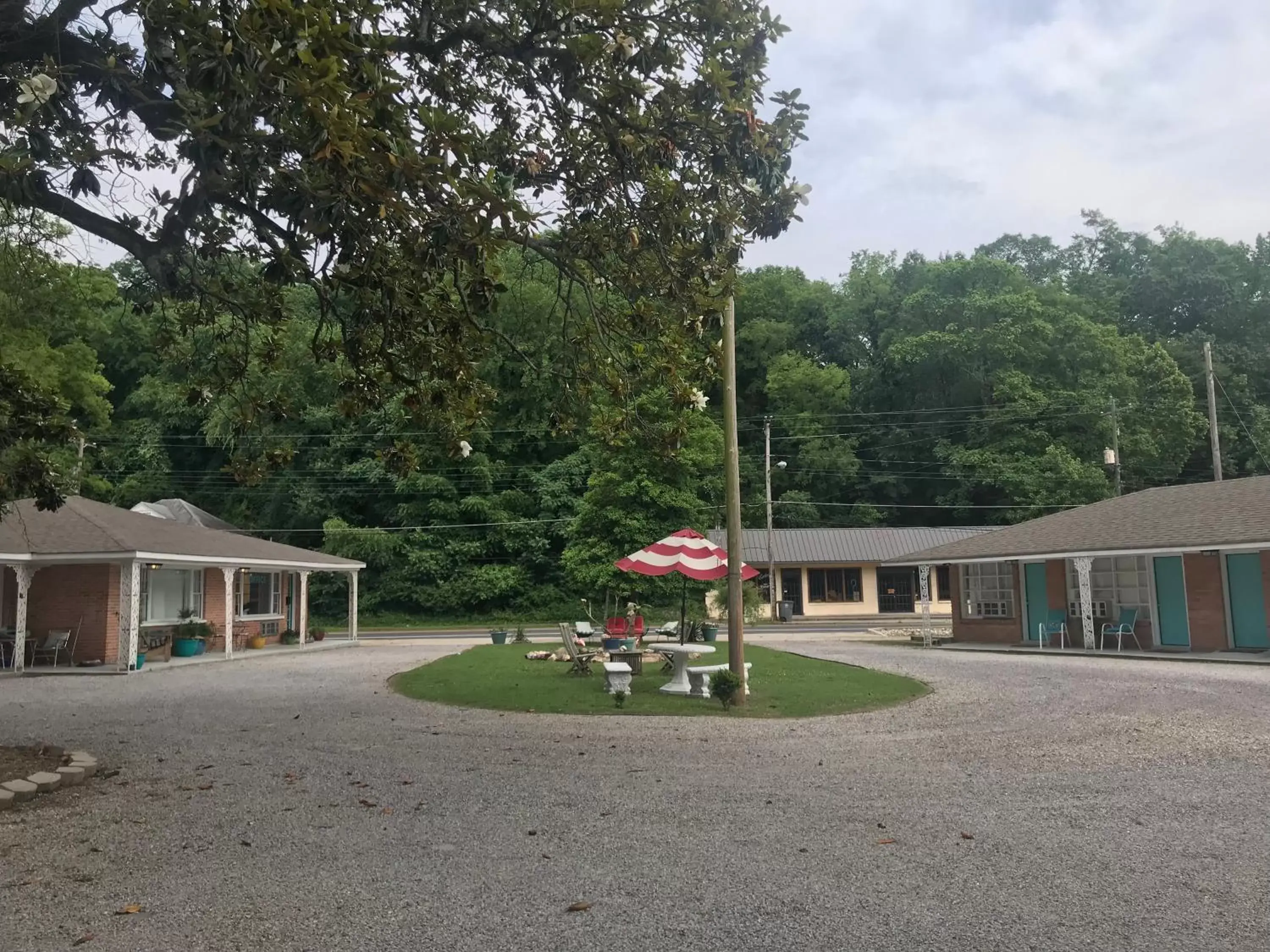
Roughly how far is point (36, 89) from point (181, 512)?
1633 inches

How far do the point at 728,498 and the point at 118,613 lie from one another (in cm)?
1463

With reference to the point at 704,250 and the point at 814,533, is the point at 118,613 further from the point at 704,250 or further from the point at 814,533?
the point at 814,533

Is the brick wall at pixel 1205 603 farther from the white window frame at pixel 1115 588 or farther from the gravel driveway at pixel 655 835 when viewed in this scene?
the gravel driveway at pixel 655 835

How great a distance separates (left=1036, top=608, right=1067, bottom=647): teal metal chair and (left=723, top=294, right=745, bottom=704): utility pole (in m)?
13.2

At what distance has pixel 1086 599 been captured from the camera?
21.0 meters

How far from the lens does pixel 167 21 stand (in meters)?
4.92

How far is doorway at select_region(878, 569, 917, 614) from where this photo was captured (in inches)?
1686

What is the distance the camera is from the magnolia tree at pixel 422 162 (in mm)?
5125

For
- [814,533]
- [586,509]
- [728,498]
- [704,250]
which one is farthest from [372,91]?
[814,533]

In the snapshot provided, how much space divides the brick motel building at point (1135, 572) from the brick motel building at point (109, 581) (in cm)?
1843

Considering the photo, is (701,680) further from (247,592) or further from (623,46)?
(247,592)

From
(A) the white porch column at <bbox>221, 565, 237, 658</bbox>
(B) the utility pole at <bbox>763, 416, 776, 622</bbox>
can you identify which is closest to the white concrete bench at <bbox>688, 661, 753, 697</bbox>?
(A) the white porch column at <bbox>221, 565, 237, 658</bbox>

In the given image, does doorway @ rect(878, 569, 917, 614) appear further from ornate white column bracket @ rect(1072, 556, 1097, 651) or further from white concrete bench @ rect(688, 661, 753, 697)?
white concrete bench @ rect(688, 661, 753, 697)

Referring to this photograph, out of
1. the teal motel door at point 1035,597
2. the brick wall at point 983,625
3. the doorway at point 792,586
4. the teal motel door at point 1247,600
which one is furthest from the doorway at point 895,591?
the teal motel door at point 1247,600
